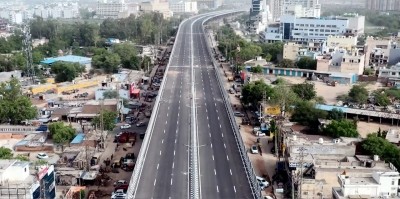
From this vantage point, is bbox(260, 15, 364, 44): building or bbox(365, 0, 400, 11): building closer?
bbox(260, 15, 364, 44): building

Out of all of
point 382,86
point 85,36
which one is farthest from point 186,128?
point 85,36

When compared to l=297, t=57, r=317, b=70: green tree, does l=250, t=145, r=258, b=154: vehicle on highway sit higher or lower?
lower

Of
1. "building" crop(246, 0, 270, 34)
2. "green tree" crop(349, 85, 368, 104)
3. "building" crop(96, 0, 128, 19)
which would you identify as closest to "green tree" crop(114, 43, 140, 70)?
"green tree" crop(349, 85, 368, 104)

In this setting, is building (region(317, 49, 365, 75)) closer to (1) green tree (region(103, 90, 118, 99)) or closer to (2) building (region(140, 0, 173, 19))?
(1) green tree (region(103, 90, 118, 99))

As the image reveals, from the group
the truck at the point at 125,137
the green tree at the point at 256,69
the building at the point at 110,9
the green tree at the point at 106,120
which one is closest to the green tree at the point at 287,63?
the green tree at the point at 256,69

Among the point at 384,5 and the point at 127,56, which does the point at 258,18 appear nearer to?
the point at 127,56

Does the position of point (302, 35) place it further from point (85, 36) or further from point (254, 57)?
point (85, 36)
